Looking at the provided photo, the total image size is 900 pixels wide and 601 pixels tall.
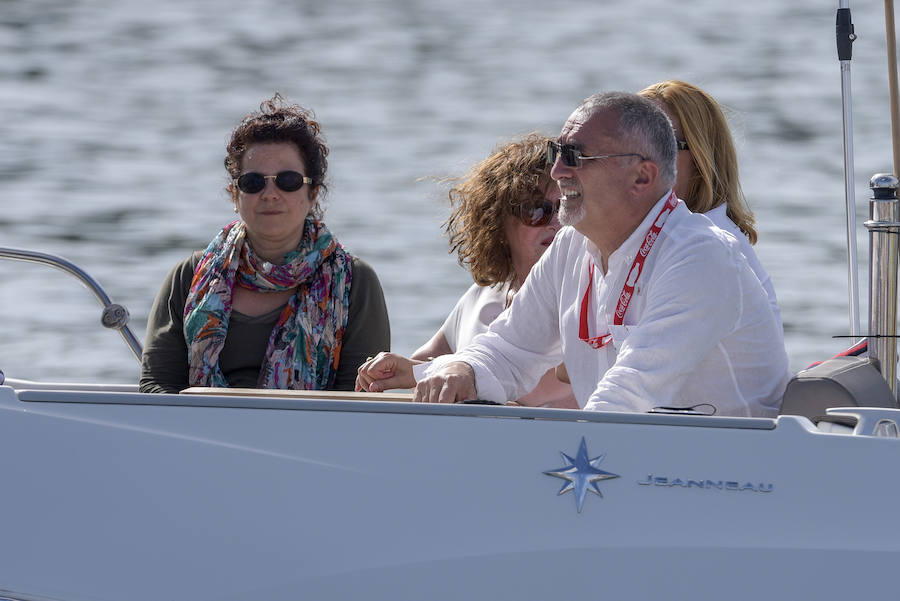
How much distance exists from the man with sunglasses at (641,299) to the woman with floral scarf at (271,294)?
2.02ft

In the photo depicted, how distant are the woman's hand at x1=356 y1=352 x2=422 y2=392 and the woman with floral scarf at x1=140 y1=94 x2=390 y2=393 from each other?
1.35ft

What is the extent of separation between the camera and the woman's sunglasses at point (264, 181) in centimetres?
306

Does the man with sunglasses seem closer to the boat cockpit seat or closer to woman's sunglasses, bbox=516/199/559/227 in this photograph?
the boat cockpit seat

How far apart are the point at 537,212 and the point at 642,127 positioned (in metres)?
0.67

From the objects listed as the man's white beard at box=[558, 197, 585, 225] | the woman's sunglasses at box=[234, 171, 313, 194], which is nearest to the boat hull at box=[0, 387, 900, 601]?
the man's white beard at box=[558, 197, 585, 225]

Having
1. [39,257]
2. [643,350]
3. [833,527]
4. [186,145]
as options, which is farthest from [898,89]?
[186,145]

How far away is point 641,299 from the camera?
2402 mm

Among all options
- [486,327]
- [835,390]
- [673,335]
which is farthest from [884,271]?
[486,327]

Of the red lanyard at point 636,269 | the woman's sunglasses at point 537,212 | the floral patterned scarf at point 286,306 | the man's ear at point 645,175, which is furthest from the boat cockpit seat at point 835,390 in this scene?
the floral patterned scarf at point 286,306

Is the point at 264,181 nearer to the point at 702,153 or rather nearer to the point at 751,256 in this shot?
the point at 702,153

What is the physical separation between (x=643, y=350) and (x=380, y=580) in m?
0.63

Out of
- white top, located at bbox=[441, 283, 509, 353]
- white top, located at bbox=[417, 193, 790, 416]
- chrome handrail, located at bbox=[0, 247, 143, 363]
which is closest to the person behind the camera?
white top, located at bbox=[417, 193, 790, 416]

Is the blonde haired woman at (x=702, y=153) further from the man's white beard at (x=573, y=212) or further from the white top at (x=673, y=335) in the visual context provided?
the man's white beard at (x=573, y=212)

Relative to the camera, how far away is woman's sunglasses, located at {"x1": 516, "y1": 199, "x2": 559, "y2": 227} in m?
3.06
